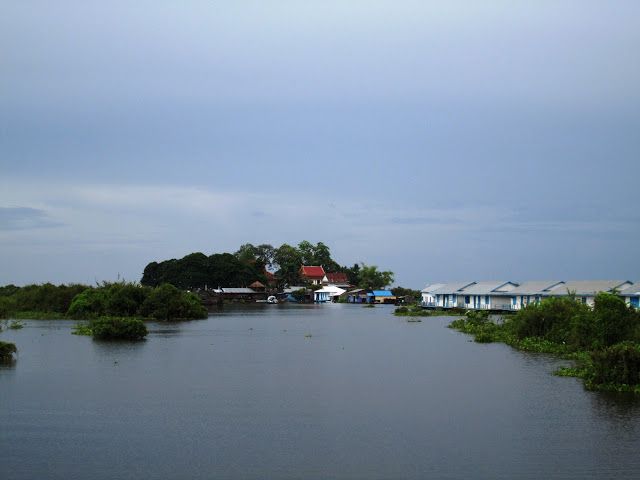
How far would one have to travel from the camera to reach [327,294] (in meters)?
132

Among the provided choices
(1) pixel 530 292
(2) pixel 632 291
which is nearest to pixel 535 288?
(1) pixel 530 292

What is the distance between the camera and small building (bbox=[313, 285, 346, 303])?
132125 mm

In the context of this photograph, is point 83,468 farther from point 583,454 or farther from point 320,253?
point 320,253

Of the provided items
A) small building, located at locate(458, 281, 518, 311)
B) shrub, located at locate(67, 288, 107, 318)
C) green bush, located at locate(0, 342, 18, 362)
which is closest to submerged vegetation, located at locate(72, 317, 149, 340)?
green bush, located at locate(0, 342, 18, 362)

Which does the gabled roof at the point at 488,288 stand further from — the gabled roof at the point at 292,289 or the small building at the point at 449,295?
the gabled roof at the point at 292,289

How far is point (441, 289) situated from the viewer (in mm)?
94000

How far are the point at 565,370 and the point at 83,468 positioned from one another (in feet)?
61.8

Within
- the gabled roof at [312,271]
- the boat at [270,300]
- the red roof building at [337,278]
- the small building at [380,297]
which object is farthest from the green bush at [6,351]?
the red roof building at [337,278]

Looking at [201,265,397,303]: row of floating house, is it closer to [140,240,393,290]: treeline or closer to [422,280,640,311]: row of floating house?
[140,240,393,290]: treeline

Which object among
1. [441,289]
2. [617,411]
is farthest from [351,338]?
[441,289]

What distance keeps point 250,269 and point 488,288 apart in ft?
172

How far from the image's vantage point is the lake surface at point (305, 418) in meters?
14.8

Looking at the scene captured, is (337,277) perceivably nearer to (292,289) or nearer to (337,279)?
(337,279)

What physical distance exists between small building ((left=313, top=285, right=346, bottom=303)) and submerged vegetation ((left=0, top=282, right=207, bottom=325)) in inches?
2429
